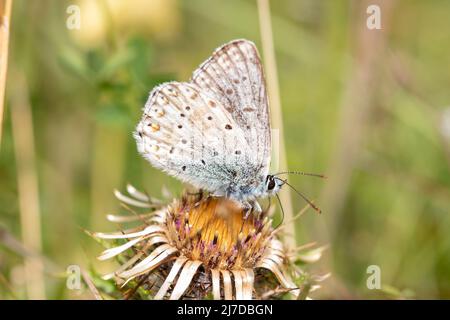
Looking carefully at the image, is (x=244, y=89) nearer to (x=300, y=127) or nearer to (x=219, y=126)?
(x=219, y=126)

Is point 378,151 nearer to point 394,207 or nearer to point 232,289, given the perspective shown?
point 394,207

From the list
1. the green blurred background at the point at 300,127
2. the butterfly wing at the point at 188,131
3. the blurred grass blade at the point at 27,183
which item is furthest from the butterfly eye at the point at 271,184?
the blurred grass blade at the point at 27,183

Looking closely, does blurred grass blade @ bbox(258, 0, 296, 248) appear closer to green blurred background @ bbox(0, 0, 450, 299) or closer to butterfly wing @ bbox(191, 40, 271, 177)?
green blurred background @ bbox(0, 0, 450, 299)

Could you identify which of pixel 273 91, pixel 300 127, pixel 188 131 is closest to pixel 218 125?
pixel 188 131

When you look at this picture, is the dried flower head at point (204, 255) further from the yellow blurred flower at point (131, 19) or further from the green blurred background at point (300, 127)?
the yellow blurred flower at point (131, 19)

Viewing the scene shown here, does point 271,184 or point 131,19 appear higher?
point 131,19
